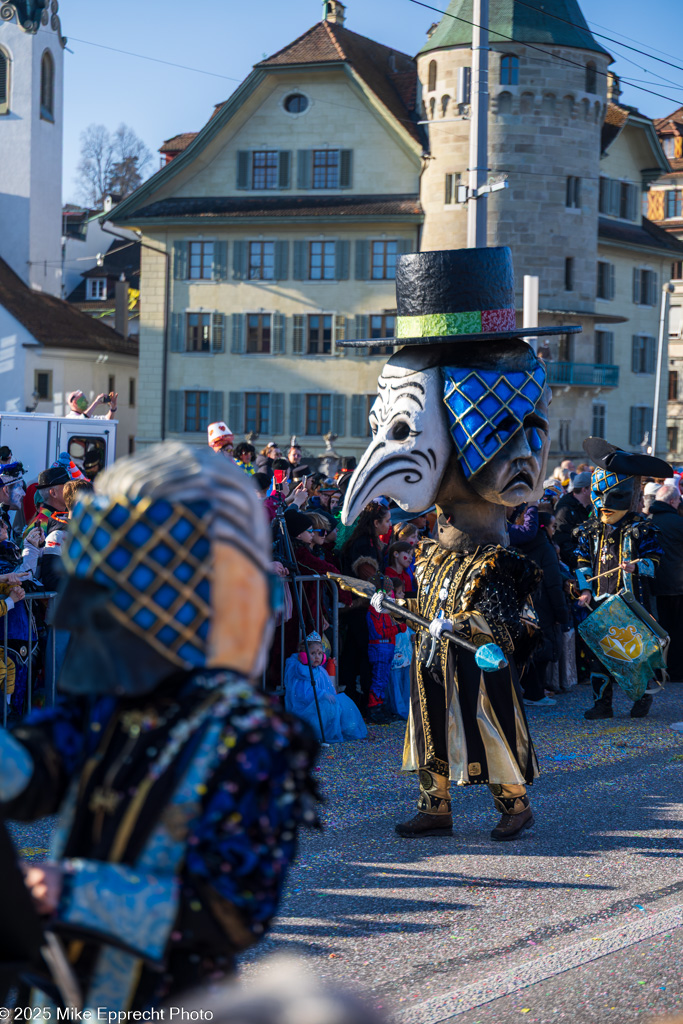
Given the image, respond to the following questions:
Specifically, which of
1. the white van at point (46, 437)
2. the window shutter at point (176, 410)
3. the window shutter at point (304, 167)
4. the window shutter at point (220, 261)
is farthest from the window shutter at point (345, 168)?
the white van at point (46, 437)

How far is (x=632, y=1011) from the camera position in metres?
4.26

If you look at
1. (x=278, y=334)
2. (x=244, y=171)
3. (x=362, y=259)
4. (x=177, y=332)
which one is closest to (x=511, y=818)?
(x=362, y=259)

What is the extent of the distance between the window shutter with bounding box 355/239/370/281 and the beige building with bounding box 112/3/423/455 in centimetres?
4

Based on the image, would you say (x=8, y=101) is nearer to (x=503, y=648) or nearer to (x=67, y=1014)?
(x=503, y=648)

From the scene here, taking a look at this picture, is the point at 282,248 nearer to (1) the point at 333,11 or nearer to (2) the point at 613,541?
(1) the point at 333,11

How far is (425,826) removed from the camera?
6215 millimetres

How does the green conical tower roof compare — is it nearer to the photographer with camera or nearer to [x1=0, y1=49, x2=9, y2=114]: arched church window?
[x1=0, y1=49, x2=9, y2=114]: arched church window

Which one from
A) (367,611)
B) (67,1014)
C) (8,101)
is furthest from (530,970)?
(8,101)

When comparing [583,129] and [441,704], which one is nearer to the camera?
[441,704]

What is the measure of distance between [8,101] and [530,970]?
158 feet

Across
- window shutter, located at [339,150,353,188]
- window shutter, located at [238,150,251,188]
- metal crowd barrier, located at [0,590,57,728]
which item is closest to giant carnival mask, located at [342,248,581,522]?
metal crowd barrier, located at [0,590,57,728]

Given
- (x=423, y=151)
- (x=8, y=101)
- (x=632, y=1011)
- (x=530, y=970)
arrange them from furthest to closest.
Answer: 1. (x=8, y=101)
2. (x=423, y=151)
3. (x=530, y=970)
4. (x=632, y=1011)

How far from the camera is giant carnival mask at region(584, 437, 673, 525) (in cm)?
937

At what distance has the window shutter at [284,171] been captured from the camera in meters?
39.5
